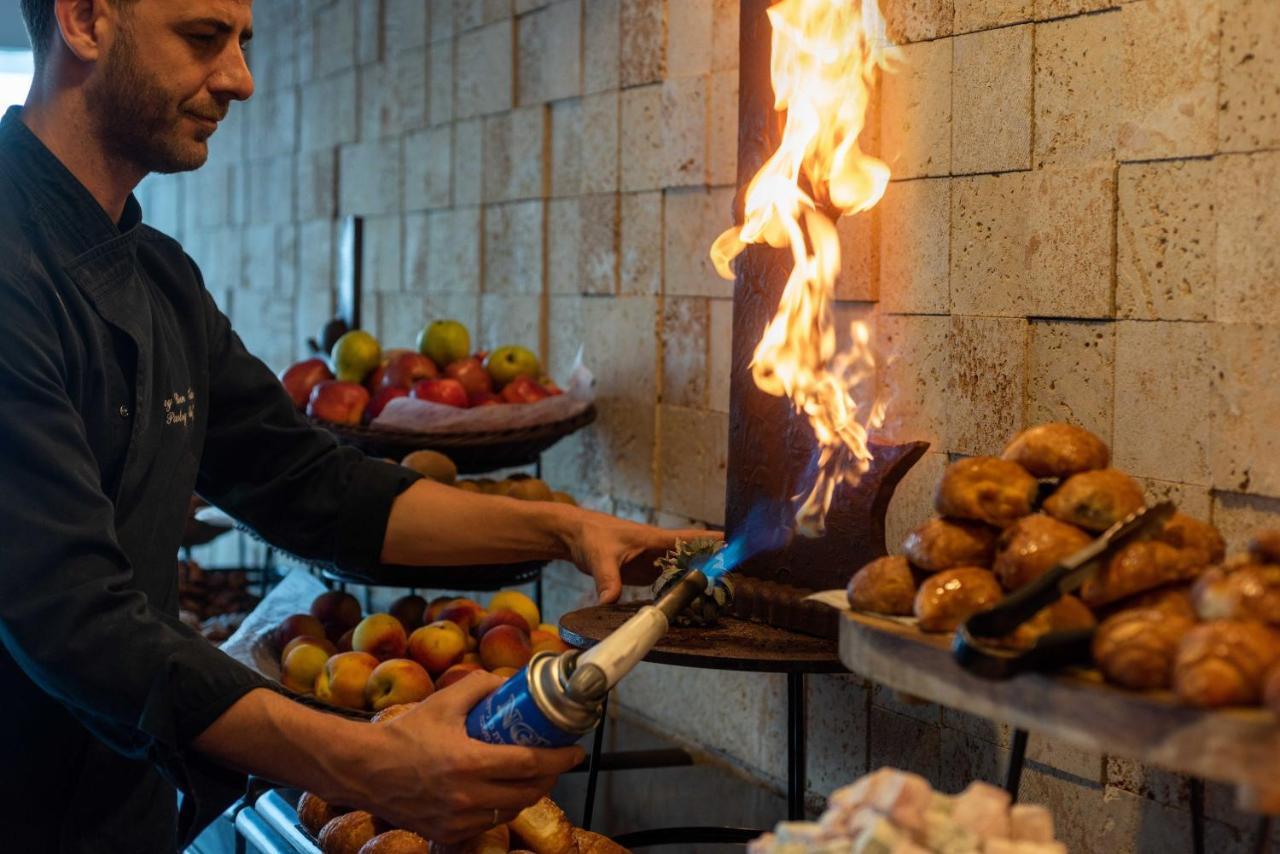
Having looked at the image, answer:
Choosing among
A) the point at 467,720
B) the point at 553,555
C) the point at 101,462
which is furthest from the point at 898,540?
the point at 101,462

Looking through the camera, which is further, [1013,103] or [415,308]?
[415,308]

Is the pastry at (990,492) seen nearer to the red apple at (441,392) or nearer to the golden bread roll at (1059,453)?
the golden bread roll at (1059,453)

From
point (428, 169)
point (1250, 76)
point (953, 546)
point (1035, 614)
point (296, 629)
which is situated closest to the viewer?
point (1035, 614)

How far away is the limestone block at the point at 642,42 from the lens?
3.32m

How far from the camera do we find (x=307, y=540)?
248 cm

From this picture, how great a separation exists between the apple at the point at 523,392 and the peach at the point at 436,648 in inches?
28.2

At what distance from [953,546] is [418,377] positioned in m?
2.23

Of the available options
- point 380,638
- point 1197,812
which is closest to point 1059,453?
point 1197,812

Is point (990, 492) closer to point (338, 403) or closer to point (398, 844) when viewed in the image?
point (398, 844)

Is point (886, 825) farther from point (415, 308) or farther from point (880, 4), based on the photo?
point (415, 308)

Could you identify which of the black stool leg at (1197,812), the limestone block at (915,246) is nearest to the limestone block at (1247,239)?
the limestone block at (915,246)

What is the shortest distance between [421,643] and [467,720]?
A: 1.27 metres

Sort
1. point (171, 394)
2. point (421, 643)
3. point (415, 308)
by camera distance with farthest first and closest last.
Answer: point (415, 308) < point (421, 643) < point (171, 394)

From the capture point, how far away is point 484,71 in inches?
165
